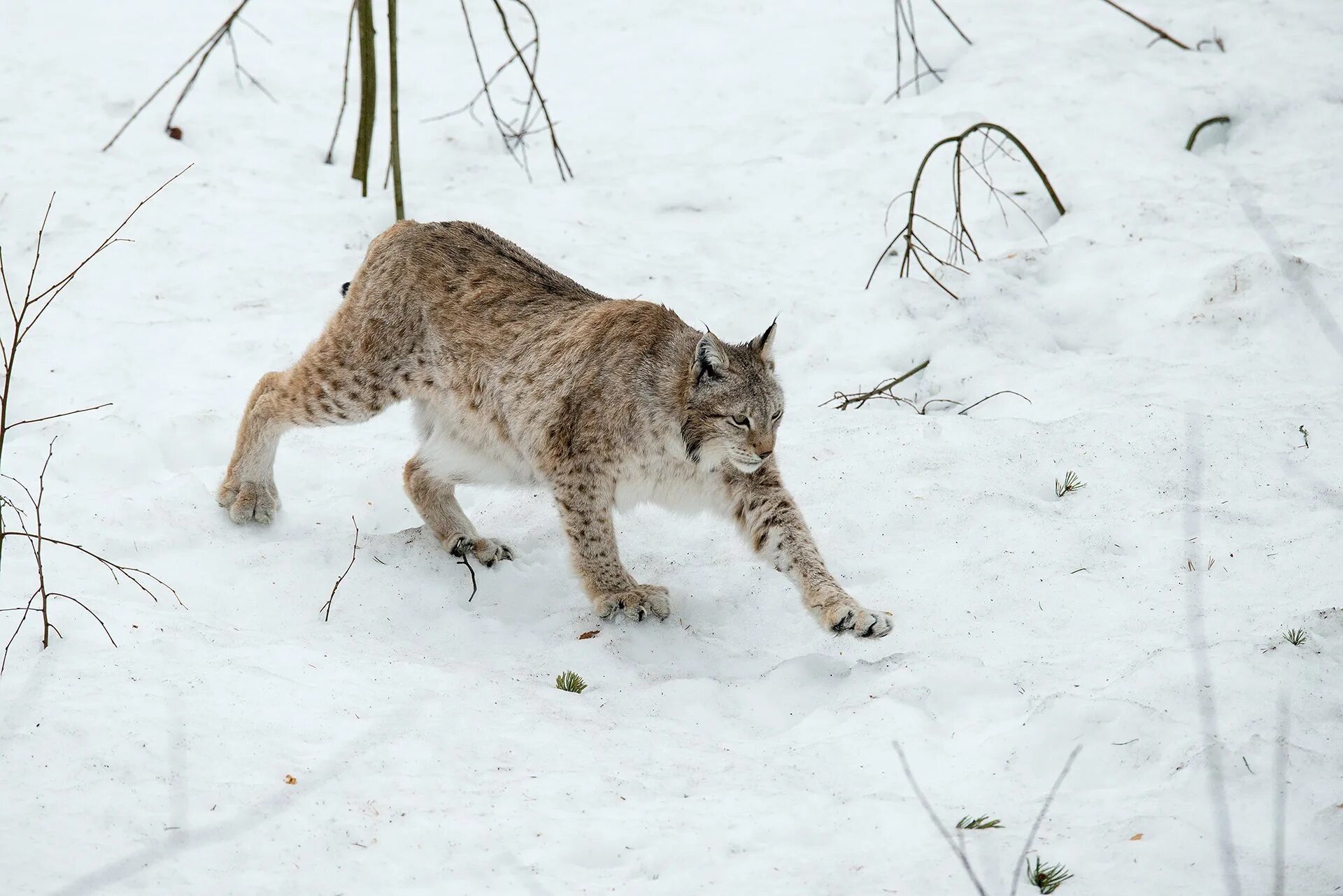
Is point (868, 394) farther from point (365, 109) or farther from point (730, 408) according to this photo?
point (365, 109)

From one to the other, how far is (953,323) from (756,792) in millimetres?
4049

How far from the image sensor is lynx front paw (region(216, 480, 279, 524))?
539 centimetres

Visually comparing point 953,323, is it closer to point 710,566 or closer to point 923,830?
point 710,566

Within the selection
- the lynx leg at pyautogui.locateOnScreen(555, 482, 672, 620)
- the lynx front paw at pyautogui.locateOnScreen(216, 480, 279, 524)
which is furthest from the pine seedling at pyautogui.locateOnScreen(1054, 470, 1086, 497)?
the lynx front paw at pyautogui.locateOnScreen(216, 480, 279, 524)

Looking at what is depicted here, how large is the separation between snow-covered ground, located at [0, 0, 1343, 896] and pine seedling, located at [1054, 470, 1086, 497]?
46 mm

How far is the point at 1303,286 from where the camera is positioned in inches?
242

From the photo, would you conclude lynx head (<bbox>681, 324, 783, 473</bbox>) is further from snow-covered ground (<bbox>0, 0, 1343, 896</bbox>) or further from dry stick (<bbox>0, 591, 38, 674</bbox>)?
dry stick (<bbox>0, 591, 38, 674</bbox>)

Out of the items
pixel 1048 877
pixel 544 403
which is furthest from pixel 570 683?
pixel 1048 877

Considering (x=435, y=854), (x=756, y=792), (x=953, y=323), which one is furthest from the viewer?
(x=953, y=323)

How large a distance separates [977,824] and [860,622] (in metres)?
1.33

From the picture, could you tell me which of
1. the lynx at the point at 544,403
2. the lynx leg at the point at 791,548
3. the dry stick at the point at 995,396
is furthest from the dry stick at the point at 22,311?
the dry stick at the point at 995,396

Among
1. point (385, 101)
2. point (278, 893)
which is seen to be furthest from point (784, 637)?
point (385, 101)

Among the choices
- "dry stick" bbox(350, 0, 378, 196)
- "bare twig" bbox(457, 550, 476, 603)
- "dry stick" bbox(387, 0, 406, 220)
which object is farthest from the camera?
"dry stick" bbox(350, 0, 378, 196)

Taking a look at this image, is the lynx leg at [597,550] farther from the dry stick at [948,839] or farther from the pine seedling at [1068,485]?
the pine seedling at [1068,485]
